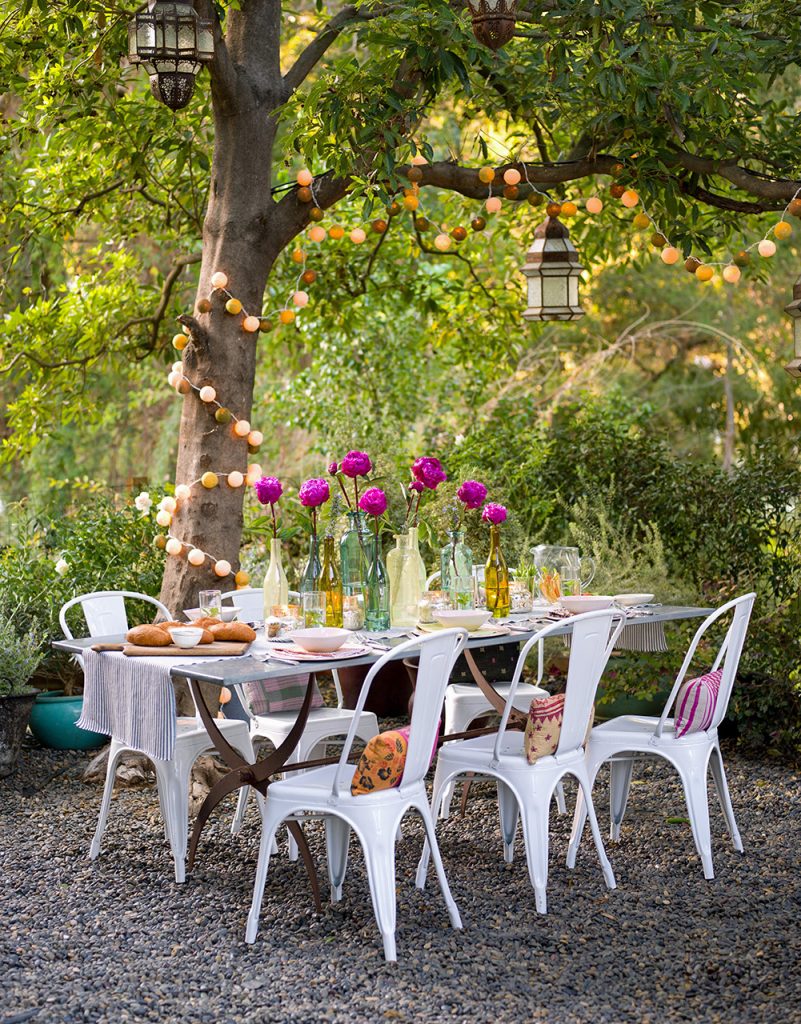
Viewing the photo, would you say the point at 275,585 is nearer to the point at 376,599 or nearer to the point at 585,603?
the point at 376,599

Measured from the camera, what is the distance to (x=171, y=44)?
408 cm

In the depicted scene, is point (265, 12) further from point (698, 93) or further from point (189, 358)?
point (698, 93)

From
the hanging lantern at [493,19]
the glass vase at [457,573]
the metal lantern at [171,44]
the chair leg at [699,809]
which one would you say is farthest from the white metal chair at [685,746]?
the metal lantern at [171,44]

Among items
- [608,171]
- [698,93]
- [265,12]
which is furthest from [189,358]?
[698,93]

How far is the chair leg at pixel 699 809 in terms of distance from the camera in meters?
3.73

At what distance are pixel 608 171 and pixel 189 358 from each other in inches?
70.9

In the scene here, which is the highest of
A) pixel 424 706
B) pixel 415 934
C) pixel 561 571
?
pixel 561 571

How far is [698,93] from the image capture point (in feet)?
13.4

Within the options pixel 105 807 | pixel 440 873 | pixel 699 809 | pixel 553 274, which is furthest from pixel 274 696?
Answer: pixel 553 274

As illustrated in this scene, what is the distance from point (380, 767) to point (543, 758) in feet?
1.92

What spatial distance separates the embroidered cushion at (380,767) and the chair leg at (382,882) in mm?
122

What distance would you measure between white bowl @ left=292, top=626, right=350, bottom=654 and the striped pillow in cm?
109

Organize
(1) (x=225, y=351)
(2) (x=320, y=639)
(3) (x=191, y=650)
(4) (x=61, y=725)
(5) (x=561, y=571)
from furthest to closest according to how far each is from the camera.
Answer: (4) (x=61, y=725)
(1) (x=225, y=351)
(5) (x=561, y=571)
(3) (x=191, y=650)
(2) (x=320, y=639)

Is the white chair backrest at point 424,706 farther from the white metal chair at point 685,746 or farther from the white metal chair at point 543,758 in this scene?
the white metal chair at point 685,746
